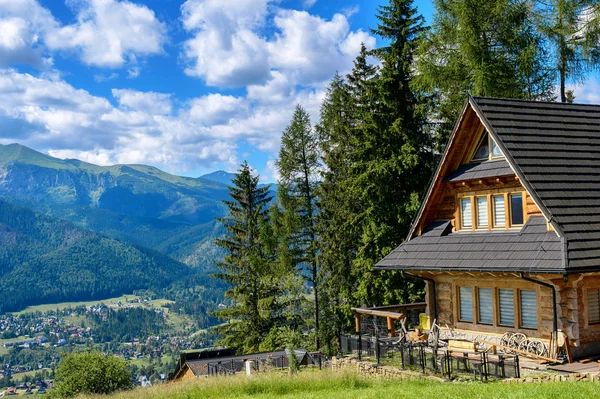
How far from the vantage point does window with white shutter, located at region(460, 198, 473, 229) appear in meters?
19.8

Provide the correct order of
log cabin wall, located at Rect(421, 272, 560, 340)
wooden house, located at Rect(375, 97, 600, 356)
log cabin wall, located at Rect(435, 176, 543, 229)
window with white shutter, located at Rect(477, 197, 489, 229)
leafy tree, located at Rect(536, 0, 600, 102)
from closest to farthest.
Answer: wooden house, located at Rect(375, 97, 600, 356)
log cabin wall, located at Rect(421, 272, 560, 340)
log cabin wall, located at Rect(435, 176, 543, 229)
window with white shutter, located at Rect(477, 197, 489, 229)
leafy tree, located at Rect(536, 0, 600, 102)

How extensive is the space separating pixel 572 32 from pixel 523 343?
15792 mm

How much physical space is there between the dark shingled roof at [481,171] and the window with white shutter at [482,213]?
3.04 feet

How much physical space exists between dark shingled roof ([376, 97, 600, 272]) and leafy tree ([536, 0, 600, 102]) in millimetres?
7031

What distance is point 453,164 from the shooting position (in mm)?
20094

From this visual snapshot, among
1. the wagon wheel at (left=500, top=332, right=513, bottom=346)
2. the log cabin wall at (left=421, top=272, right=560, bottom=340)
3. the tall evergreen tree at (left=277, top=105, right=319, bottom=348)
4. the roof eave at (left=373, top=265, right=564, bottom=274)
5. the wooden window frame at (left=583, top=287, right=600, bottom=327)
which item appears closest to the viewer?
the roof eave at (left=373, top=265, right=564, bottom=274)

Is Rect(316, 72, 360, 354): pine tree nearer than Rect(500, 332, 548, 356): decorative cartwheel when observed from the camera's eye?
No

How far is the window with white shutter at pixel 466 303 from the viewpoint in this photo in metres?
19.0

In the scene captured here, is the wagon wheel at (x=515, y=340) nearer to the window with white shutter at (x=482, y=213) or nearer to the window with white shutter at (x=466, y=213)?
the window with white shutter at (x=482, y=213)

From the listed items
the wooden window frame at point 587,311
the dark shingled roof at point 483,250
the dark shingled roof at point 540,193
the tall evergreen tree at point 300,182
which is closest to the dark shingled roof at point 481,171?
the dark shingled roof at point 540,193

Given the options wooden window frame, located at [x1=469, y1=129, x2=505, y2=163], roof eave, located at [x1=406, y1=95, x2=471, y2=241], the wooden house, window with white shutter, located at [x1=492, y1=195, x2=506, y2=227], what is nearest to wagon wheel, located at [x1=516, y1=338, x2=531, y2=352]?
the wooden house

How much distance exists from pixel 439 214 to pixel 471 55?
9163mm

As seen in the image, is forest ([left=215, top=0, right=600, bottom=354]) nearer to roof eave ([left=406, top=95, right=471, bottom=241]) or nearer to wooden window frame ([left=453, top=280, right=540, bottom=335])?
roof eave ([left=406, top=95, right=471, bottom=241])

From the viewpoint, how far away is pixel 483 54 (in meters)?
26.4
